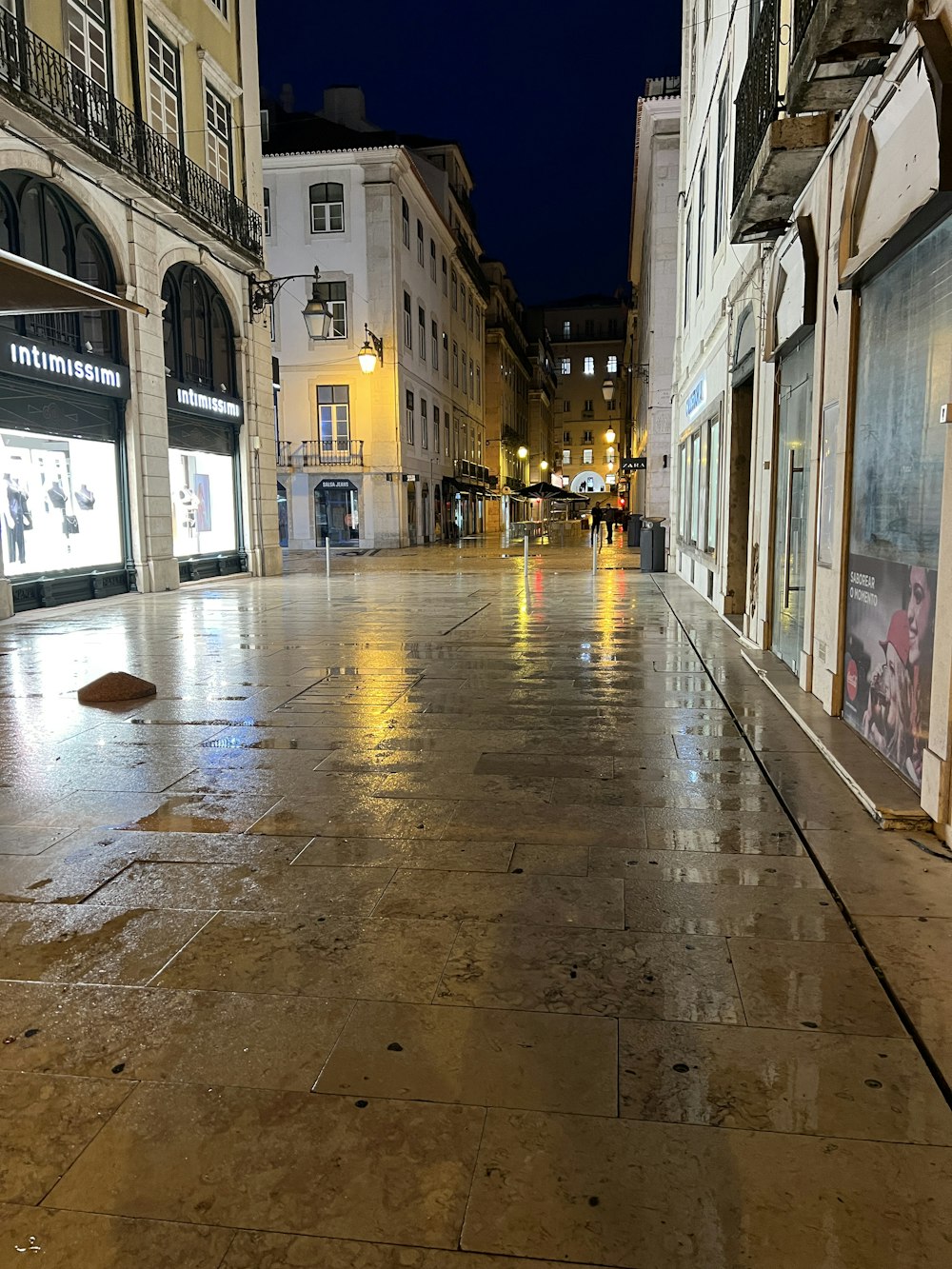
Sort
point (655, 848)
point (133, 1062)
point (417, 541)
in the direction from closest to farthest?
point (133, 1062) < point (655, 848) < point (417, 541)

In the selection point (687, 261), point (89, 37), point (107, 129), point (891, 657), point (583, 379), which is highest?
point (583, 379)

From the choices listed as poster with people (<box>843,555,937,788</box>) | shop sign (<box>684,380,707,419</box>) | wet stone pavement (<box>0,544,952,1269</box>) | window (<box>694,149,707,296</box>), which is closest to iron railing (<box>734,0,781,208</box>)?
poster with people (<box>843,555,937,788</box>)

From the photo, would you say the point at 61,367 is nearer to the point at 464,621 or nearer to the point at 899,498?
the point at 464,621

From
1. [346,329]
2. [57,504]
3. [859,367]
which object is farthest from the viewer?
[346,329]

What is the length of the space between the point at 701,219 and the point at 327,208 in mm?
25918

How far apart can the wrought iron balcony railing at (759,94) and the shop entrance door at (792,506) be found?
199 cm

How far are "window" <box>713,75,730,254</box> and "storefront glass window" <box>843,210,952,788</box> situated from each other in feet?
27.6

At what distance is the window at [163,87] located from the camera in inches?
738

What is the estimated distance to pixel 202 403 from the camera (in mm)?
20859

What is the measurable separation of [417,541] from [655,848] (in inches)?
1598

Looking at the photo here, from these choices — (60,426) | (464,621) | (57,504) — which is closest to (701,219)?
(464,621)

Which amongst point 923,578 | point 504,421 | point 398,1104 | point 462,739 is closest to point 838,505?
point 923,578

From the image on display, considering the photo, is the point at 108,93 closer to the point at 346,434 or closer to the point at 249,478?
the point at 249,478

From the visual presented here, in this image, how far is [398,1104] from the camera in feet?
8.59
